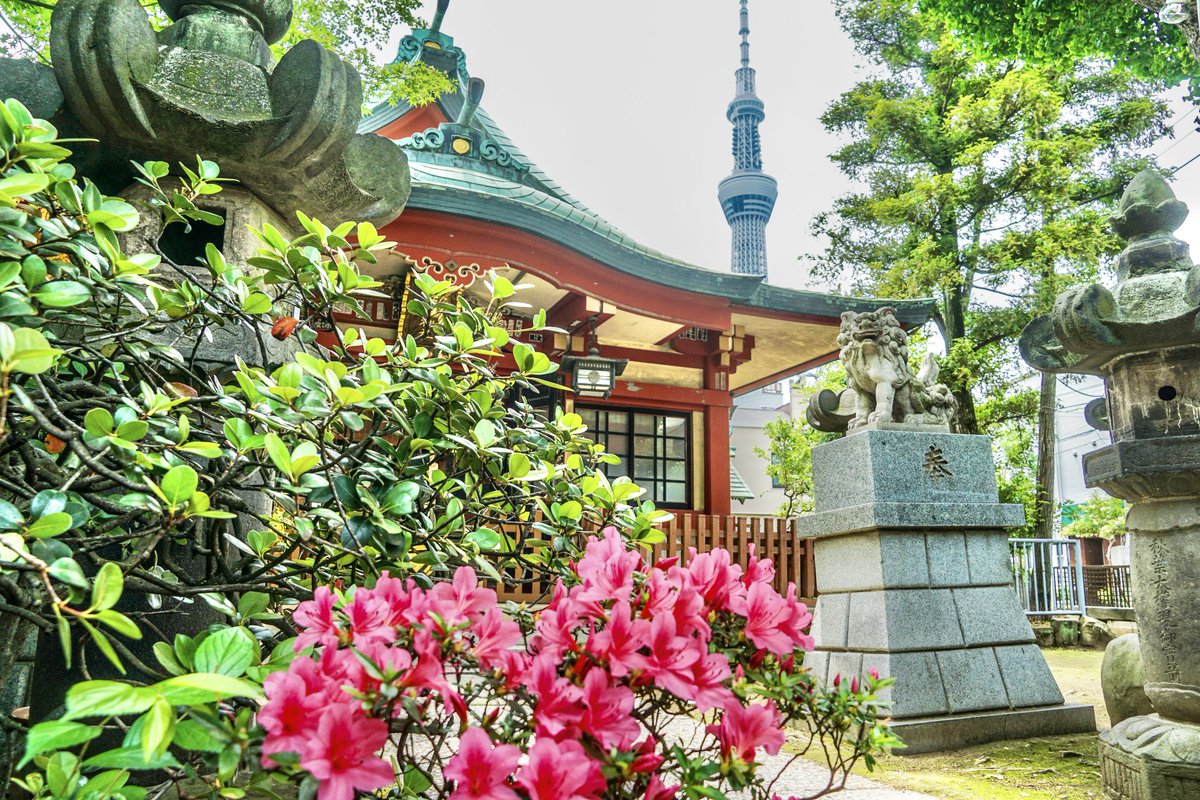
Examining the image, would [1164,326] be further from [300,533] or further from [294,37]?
[294,37]

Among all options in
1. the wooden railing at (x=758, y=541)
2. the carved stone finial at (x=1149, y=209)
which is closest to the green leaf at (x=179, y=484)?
the carved stone finial at (x=1149, y=209)

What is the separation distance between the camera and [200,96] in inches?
84.7

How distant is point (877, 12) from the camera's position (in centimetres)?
1620

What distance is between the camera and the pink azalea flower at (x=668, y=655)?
859mm

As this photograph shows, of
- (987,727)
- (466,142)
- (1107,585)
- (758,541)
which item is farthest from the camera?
(1107,585)

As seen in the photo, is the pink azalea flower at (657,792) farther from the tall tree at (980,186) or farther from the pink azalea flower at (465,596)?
the tall tree at (980,186)

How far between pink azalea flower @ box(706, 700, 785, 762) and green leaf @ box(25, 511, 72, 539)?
2.72 ft

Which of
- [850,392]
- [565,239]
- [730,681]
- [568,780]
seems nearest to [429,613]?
[568,780]

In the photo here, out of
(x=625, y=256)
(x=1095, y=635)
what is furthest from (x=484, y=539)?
(x=1095, y=635)

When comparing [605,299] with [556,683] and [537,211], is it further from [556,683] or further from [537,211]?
[556,683]

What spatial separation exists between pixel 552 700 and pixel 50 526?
2.08 ft

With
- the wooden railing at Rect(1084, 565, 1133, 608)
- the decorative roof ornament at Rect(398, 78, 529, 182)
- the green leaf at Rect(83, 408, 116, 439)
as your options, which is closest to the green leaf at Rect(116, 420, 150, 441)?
the green leaf at Rect(83, 408, 116, 439)

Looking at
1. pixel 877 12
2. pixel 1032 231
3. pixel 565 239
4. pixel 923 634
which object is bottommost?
pixel 923 634

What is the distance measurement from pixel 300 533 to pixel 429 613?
1.67ft
